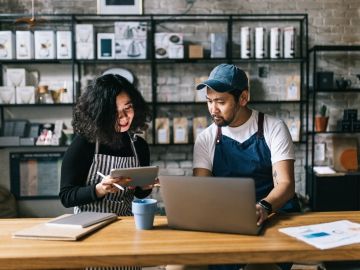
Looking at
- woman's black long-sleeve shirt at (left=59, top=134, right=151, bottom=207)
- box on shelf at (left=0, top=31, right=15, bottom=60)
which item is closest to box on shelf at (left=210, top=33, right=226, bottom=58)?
box on shelf at (left=0, top=31, right=15, bottom=60)

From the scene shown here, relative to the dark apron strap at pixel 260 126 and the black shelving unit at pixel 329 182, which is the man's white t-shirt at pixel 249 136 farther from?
the black shelving unit at pixel 329 182

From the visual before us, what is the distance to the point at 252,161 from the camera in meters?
2.04

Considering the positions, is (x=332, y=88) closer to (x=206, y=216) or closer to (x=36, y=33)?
(x=36, y=33)

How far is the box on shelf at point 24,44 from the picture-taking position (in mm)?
4270

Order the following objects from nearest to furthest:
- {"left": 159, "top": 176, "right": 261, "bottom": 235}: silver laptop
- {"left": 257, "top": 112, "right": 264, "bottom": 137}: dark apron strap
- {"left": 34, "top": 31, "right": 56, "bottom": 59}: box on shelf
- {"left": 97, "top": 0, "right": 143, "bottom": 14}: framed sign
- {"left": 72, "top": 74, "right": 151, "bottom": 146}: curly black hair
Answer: {"left": 159, "top": 176, "right": 261, "bottom": 235}: silver laptop → {"left": 72, "top": 74, "right": 151, "bottom": 146}: curly black hair → {"left": 257, "top": 112, "right": 264, "bottom": 137}: dark apron strap → {"left": 34, "top": 31, "right": 56, "bottom": 59}: box on shelf → {"left": 97, "top": 0, "right": 143, "bottom": 14}: framed sign

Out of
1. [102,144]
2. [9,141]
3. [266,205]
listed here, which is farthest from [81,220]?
[9,141]

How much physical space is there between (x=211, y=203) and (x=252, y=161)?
63cm

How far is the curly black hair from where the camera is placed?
1.96m

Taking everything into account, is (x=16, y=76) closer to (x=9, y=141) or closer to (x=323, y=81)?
(x=9, y=141)

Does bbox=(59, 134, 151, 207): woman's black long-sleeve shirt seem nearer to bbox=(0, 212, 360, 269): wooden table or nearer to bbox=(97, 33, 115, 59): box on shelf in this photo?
bbox=(0, 212, 360, 269): wooden table

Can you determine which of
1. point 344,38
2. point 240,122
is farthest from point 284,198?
point 344,38

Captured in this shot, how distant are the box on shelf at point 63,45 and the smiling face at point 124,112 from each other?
8.16 feet

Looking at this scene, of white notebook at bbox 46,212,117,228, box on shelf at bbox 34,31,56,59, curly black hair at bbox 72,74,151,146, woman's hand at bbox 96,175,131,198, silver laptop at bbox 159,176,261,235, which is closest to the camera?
silver laptop at bbox 159,176,261,235

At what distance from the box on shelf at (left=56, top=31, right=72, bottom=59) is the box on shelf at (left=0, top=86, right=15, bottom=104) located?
22.9 inches
